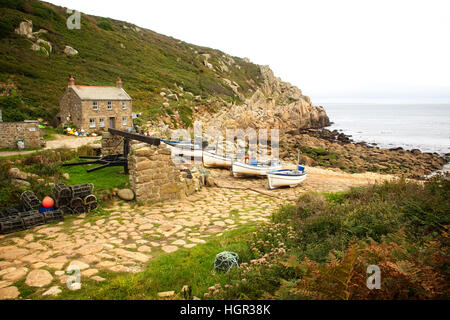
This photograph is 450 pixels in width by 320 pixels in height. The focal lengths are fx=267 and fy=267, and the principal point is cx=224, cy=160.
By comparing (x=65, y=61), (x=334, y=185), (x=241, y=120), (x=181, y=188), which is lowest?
(x=334, y=185)

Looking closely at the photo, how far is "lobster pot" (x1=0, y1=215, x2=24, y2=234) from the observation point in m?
6.23

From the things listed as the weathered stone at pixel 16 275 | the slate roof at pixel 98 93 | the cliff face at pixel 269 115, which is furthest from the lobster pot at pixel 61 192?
the cliff face at pixel 269 115

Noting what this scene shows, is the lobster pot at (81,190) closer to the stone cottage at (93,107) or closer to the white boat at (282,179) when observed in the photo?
the white boat at (282,179)

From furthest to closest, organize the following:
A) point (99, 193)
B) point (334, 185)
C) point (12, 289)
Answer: point (334, 185) → point (99, 193) → point (12, 289)

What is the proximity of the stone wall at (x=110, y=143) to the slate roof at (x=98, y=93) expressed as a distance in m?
13.2

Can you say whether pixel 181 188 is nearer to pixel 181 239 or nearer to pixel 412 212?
pixel 181 239

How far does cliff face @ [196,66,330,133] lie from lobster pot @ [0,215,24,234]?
90.8 feet

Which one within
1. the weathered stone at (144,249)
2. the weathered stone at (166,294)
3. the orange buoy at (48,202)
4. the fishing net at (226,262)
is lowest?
the weathered stone at (144,249)

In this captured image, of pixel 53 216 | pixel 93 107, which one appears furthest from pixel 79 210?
pixel 93 107

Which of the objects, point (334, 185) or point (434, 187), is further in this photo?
point (334, 185)

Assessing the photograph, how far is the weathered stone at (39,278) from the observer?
4.34 metres

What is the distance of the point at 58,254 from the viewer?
5.39 meters

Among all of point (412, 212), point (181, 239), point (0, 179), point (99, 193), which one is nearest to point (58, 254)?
point (181, 239)

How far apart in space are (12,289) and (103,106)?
23.7 metres
